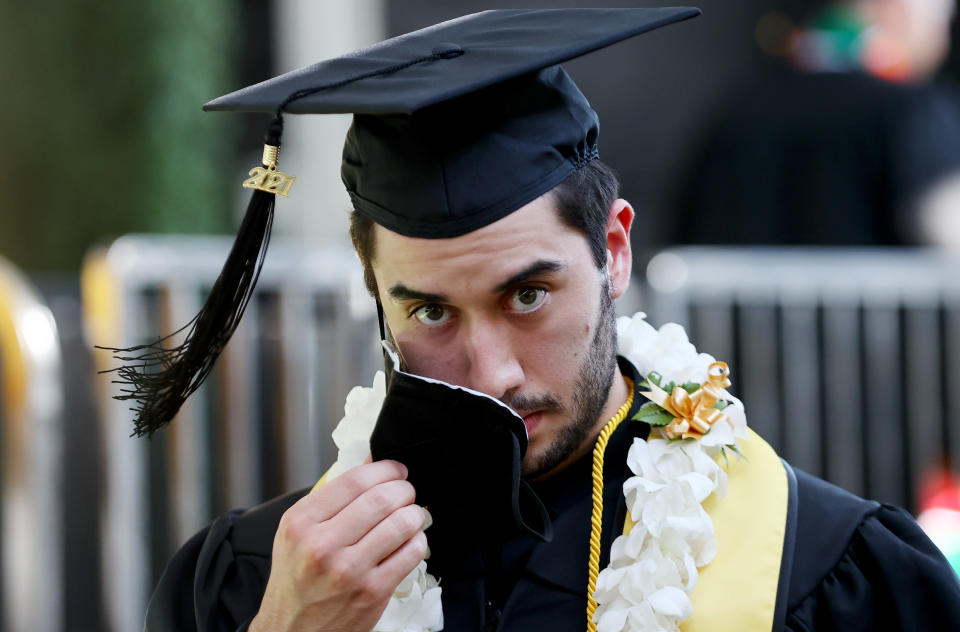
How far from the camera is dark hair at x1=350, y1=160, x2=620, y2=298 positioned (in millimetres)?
2086

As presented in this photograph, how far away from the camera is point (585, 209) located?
83.3 inches

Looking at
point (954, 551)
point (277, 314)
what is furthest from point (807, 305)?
point (277, 314)

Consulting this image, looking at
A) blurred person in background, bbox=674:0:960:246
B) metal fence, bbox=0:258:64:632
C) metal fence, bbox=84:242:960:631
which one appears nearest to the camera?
metal fence, bbox=0:258:64:632

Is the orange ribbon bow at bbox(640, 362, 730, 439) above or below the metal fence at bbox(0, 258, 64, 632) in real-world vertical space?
above

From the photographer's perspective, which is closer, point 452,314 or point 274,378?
point 452,314

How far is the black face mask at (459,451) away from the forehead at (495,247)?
0.57 feet

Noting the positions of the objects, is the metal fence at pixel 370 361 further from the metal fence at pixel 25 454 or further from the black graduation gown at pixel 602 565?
the black graduation gown at pixel 602 565

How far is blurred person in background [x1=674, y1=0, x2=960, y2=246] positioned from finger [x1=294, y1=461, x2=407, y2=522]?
3733mm

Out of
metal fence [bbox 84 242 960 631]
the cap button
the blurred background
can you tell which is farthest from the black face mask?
metal fence [bbox 84 242 960 631]

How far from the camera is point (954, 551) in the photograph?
11.0 feet

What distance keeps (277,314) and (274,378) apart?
0.85ft

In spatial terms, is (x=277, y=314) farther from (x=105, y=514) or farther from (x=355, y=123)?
(x=355, y=123)

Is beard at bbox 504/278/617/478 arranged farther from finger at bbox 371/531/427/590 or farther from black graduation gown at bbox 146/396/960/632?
finger at bbox 371/531/427/590

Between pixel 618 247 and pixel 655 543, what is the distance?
0.54 meters
